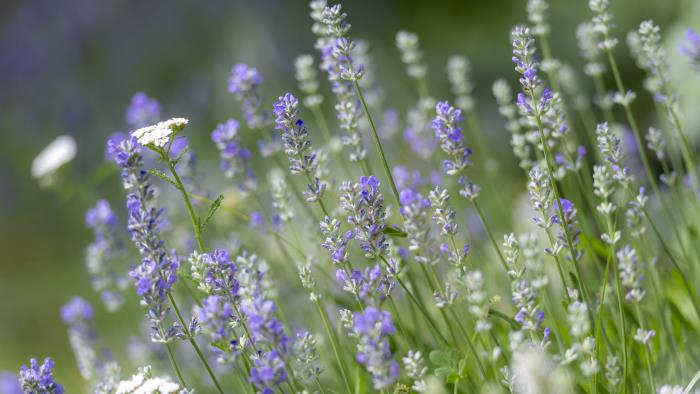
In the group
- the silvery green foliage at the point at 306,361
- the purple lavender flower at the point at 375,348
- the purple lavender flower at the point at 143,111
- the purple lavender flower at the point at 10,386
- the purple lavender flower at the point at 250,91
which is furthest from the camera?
the purple lavender flower at the point at 10,386

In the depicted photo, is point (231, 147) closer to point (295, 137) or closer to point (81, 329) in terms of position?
point (295, 137)

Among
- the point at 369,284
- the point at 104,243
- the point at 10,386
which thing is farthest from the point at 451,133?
the point at 10,386

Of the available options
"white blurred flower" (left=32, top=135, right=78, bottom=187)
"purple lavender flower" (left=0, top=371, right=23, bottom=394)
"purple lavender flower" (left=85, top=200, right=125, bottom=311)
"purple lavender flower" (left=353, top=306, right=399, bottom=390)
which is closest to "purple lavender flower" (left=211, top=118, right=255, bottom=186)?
"purple lavender flower" (left=85, top=200, right=125, bottom=311)

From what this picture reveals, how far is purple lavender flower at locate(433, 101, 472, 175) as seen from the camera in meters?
1.84

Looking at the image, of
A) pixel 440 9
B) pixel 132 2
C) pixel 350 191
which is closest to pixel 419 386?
pixel 350 191

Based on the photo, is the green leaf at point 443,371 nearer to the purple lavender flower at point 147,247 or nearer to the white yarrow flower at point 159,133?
the purple lavender flower at point 147,247

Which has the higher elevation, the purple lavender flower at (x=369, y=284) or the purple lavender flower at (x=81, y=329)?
the purple lavender flower at (x=81, y=329)

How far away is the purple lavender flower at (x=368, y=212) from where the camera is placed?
5.65 feet

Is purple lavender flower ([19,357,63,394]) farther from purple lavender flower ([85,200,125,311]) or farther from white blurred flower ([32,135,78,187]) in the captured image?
white blurred flower ([32,135,78,187])

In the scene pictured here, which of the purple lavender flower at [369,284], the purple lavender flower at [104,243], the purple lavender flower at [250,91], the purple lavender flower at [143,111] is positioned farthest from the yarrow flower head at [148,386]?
the purple lavender flower at [143,111]

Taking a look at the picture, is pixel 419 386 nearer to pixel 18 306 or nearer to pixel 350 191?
pixel 350 191

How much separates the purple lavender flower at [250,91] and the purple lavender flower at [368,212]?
824mm

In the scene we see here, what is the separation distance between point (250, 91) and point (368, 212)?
0.93 meters

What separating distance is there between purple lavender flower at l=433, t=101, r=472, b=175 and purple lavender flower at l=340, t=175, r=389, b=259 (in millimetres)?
233
